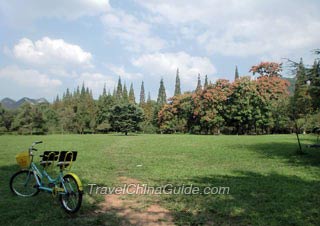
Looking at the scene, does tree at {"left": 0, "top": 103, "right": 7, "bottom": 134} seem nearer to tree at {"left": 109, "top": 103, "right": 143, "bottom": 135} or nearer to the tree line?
the tree line

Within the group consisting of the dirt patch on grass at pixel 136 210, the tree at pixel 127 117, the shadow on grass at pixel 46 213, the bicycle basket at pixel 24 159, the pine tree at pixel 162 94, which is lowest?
the shadow on grass at pixel 46 213

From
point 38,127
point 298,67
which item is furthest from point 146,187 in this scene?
point 38,127

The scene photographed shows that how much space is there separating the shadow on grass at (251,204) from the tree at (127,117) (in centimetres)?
4613

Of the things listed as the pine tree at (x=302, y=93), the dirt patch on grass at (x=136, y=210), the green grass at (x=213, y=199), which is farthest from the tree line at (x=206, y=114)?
the dirt patch on grass at (x=136, y=210)

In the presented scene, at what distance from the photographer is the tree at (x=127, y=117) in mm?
55062

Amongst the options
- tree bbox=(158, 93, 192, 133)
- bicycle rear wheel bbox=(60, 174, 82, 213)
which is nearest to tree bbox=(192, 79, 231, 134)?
tree bbox=(158, 93, 192, 133)

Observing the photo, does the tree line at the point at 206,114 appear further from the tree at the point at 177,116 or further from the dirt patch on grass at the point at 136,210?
the dirt patch on grass at the point at 136,210

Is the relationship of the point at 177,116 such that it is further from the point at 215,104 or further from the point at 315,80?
the point at 315,80

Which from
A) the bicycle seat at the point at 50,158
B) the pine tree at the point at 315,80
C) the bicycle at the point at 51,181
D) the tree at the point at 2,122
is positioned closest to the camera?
the bicycle at the point at 51,181

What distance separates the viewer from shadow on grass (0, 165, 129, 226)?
18.5ft

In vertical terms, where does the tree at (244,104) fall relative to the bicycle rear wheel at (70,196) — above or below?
above

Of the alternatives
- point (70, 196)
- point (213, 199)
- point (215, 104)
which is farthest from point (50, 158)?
point (215, 104)

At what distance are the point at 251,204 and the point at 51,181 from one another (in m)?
4.56

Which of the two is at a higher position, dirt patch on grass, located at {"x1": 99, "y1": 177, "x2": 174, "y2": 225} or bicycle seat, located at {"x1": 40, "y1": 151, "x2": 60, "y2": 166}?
bicycle seat, located at {"x1": 40, "y1": 151, "x2": 60, "y2": 166}
